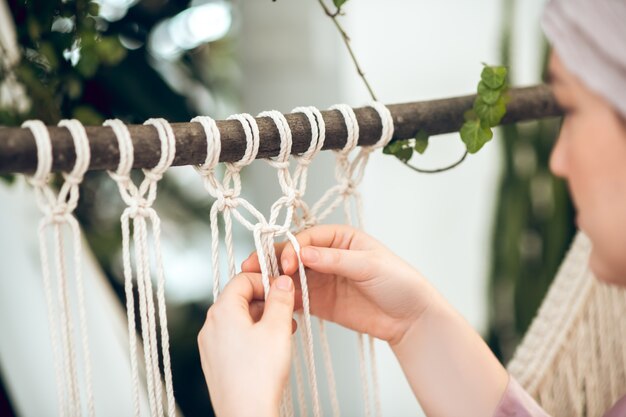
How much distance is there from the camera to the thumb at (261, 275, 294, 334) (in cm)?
60

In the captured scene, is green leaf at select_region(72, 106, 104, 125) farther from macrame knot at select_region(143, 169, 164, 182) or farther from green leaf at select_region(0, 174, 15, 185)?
macrame knot at select_region(143, 169, 164, 182)

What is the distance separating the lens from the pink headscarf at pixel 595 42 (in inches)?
25.3

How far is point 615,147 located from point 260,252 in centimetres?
40

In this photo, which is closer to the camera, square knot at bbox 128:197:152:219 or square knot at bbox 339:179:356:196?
square knot at bbox 128:197:152:219

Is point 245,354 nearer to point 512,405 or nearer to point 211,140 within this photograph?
point 211,140

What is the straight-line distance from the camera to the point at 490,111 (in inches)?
31.9

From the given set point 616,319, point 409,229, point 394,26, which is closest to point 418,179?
point 409,229

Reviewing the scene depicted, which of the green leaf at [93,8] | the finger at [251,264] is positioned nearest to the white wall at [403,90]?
the green leaf at [93,8]

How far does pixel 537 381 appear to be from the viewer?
1008 mm

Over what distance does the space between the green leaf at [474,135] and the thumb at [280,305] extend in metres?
0.32

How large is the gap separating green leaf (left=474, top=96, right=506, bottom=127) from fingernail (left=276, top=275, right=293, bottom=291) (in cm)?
35

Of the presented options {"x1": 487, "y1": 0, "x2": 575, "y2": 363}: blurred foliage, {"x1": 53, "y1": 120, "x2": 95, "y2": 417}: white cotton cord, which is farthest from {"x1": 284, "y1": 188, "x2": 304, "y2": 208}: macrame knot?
{"x1": 487, "y1": 0, "x2": 575, "y2": 363}: blurred foliage

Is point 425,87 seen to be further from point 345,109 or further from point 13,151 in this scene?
point 13,151

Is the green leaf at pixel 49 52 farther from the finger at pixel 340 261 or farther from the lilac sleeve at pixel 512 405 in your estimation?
the lilac sleeve at pixel 512 405
